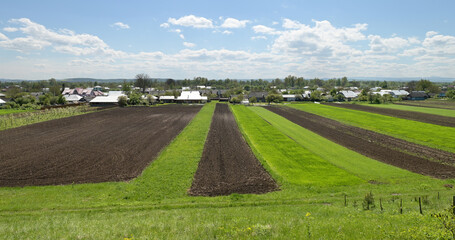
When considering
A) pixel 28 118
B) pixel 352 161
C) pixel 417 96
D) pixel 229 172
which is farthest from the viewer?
pixel 417 96

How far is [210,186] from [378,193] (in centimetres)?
1511

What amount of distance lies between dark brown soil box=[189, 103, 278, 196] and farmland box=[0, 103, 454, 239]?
60 centimetres

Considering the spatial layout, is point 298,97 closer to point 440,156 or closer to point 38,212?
point 440,156

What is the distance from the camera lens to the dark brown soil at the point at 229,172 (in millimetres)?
23453

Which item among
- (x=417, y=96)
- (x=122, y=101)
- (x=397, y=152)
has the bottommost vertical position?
(x=397, y=152)

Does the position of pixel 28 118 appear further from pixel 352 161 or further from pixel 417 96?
pixel 417 96

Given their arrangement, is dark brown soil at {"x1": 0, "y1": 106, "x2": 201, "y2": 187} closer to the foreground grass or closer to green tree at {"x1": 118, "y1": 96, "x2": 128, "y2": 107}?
the foreground grass

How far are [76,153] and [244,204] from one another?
26.3 m

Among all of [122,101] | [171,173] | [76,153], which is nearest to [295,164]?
[171,173]


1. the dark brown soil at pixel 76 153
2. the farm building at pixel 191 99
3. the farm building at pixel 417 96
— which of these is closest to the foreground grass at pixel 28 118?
the dark brown soil at pixel 76 153

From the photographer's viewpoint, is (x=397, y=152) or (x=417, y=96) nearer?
(x=397, y=152)

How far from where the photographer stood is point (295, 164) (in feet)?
101

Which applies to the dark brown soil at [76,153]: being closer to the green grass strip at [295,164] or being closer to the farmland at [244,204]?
the farmland at [244,204]

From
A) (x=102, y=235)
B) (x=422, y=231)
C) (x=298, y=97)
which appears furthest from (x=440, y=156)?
(x=298, y=97)
